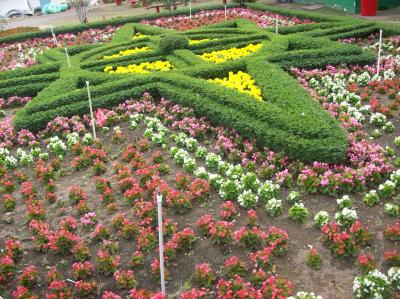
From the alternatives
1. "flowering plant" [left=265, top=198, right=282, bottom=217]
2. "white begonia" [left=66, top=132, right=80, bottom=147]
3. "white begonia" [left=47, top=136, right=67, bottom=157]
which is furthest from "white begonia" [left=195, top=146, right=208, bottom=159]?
"white begonia" [left=47, top=136, right=67, bottom=157]

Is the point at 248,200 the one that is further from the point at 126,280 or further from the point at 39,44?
the point at 39,44

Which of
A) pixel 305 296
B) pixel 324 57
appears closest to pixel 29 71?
pixel 324 57

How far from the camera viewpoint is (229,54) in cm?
1262

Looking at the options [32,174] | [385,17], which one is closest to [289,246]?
[32,174]

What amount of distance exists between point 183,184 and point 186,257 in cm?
157

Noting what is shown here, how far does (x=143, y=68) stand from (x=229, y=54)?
2.43 m

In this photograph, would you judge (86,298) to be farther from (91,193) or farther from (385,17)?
(385,17)

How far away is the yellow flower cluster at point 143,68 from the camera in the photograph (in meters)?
12.1

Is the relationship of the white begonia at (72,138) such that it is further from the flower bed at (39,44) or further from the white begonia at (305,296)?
the flower bed at (39,44)

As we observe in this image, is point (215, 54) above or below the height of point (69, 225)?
above

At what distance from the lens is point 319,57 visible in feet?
38.3

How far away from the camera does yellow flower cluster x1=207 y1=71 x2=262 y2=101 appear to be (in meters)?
9.84

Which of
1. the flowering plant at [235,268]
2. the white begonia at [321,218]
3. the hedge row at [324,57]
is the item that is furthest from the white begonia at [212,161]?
the hedge row at [324,57]

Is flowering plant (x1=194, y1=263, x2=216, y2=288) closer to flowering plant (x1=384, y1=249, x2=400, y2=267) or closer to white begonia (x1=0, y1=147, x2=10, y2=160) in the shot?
flowering plant (x1=384, y1=249, x2=400, y2=267)
